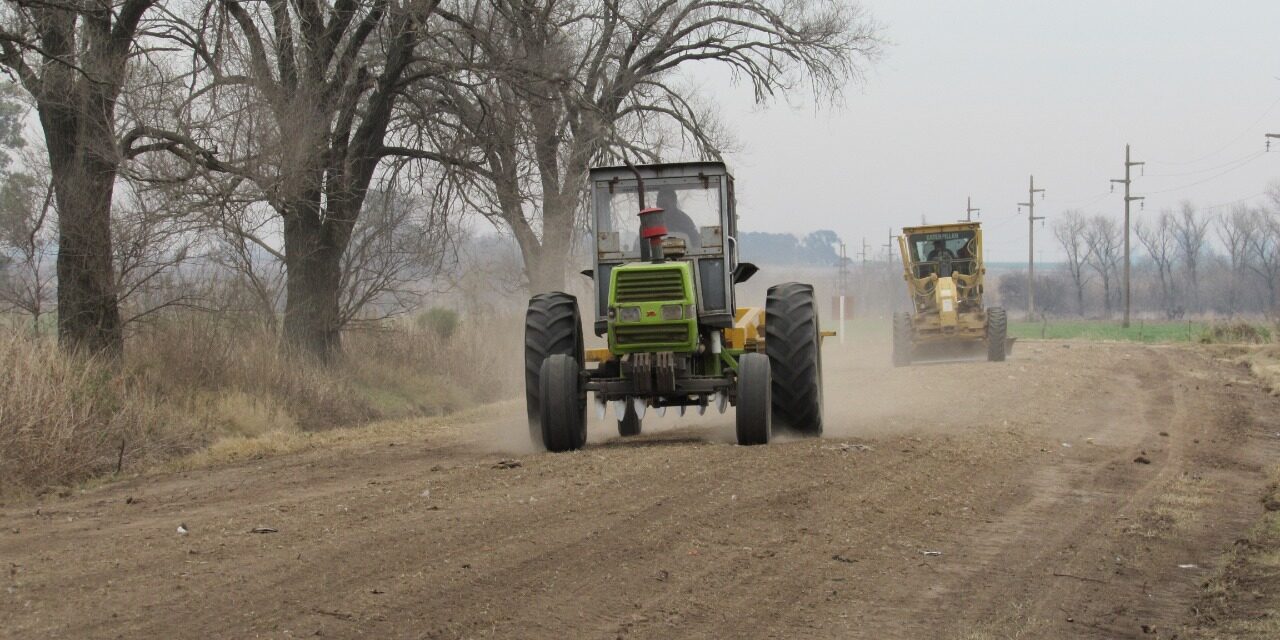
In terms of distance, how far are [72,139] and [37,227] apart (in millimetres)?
1216

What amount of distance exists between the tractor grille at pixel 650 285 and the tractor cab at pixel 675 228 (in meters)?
0.34

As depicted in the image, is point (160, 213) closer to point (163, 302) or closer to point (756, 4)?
point (163, 302)

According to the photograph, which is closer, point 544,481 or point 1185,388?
point 544,481

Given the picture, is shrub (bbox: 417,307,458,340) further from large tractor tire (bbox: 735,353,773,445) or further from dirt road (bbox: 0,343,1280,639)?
large tractor tire (bbox: 735,353,773,445)

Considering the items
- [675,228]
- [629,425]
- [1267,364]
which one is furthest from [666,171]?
[1267,364]

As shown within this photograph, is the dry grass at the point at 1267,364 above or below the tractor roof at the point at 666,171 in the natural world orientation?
below

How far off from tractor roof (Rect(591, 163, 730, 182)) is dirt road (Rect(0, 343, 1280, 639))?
8.73 ft

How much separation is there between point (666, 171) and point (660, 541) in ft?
18.3

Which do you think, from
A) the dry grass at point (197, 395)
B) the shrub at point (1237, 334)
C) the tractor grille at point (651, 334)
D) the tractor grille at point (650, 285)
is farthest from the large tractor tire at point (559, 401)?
the shrub at point (1237, 334)

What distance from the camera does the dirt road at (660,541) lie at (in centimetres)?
618

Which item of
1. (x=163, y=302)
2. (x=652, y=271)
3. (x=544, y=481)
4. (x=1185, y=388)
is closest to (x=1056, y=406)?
(x=1185, y=388)

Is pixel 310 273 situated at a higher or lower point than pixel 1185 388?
higher

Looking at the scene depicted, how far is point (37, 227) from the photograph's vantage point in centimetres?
1652

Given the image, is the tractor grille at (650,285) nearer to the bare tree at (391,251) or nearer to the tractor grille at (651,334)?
the tractor grille at (651,334)
